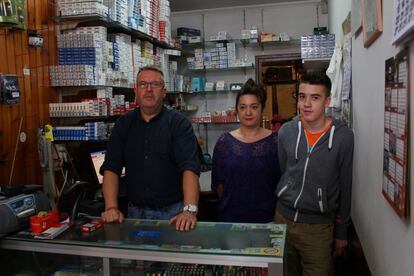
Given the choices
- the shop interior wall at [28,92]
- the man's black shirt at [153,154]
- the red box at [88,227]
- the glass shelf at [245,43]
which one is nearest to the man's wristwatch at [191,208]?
the man's black shirt at [153,154]

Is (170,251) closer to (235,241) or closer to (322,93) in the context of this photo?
(235,241)

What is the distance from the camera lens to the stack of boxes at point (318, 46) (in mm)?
4195

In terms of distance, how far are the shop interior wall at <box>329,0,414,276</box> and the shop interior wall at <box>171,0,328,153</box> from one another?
3.43 m

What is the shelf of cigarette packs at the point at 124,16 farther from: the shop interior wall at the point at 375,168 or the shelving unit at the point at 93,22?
the shop interior wall at the point at 375,168

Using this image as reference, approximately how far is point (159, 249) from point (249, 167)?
877 millimetres

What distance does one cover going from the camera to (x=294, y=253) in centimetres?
204

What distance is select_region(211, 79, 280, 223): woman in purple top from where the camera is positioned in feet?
7.00

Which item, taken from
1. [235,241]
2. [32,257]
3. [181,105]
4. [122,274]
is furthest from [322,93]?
[181,105]

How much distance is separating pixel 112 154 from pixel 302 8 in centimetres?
459

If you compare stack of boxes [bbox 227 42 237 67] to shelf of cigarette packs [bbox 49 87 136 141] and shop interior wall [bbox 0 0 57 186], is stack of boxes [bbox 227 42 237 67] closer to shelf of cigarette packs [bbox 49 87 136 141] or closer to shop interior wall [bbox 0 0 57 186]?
shelf of cigarette packs [bbox 49 87 136 141]

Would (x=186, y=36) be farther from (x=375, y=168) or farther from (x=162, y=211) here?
(x=375, y=168)

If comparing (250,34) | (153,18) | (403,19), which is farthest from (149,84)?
(250,34)

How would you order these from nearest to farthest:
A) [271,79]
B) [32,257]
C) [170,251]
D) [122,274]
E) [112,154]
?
[170,251], [122,274], [32,257], [112,154], [271,79]

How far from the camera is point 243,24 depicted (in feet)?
19.6
